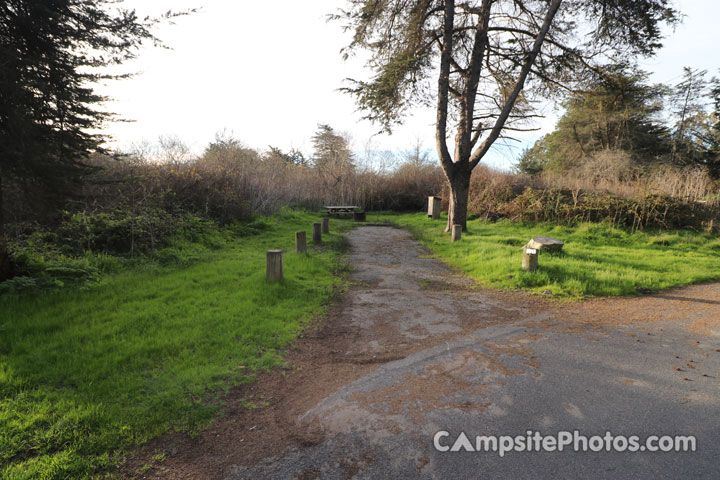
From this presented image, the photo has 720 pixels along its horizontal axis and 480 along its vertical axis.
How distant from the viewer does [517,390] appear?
124 inches

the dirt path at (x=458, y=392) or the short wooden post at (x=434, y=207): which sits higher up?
the short wooden post at (x=434, y=207)

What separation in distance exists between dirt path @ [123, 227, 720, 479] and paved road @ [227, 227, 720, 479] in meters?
0.01

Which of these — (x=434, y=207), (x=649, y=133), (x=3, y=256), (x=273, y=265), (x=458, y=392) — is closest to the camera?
(x=458, y=392)

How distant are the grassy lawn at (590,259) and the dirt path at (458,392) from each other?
1.17m

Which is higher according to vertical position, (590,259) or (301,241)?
(301,241)

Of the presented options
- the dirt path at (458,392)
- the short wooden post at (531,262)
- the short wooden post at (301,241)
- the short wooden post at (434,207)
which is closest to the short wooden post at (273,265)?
the dirt path at (458,392)

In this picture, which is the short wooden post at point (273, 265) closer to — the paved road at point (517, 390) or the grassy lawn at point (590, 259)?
the paved road at point (517, 390)

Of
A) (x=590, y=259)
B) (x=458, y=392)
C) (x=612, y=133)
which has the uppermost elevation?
(x=612, y=133)

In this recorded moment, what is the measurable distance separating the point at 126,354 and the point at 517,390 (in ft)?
13.4

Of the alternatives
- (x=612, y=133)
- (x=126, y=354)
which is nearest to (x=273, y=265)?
(x=126, y=354)

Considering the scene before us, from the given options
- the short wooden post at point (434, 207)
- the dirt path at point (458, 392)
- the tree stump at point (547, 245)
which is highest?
the short wooden post at point (434, 207)

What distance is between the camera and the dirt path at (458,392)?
91.4 inches

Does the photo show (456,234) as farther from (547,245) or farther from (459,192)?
(547,245)

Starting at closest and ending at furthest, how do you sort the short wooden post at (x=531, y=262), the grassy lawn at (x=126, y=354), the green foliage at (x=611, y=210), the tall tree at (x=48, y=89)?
the grassy lawn at (x=126, y=354)
the tall tree at (x=48, y=89)
the short wooden post at (x=531, y=262)
the green foliage at (x=611, y=210)
